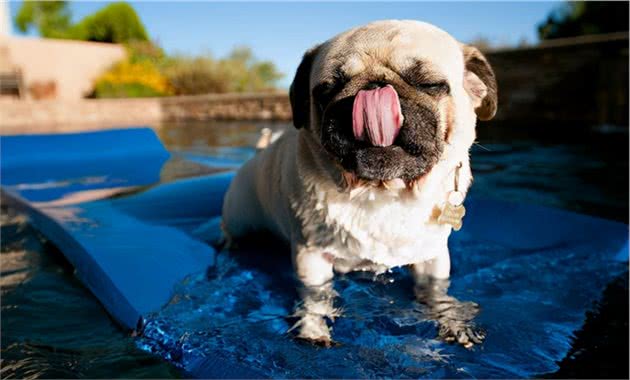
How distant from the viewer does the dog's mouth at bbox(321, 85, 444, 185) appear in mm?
1549

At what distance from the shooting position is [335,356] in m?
1.79

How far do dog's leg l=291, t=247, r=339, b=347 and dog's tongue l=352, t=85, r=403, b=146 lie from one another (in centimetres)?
64

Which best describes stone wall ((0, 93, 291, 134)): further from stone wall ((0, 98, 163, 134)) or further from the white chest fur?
the white chest fur

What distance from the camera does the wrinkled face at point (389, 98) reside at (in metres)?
1.57

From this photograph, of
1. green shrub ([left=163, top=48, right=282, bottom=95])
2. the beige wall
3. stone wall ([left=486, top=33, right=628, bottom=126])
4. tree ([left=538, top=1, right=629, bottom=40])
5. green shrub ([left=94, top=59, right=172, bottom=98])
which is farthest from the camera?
the beige wall

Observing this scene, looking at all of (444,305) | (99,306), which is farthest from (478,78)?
(99,306)

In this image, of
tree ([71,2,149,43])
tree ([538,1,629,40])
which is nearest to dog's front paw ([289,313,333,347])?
tree ([538,1,629,40])

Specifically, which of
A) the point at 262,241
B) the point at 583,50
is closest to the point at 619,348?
the point at 262,241

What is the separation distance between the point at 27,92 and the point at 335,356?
20.3 metres

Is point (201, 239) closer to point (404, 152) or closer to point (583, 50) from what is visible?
point (404, 152)

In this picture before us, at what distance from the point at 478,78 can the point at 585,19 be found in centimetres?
1488

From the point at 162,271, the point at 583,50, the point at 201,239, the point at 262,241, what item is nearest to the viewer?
the point at 162,271

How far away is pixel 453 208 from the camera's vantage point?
1966 millimetres

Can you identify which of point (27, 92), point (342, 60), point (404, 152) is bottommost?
point (27, 92)
